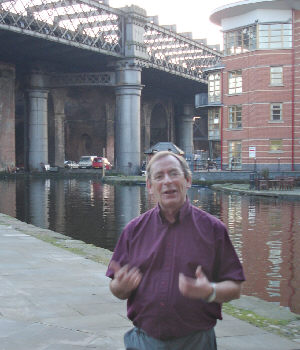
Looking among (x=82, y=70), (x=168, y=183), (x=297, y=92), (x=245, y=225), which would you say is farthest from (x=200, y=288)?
(x=82, y=70)

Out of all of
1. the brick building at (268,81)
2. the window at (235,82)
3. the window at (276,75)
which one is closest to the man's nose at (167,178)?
the brick building at (268,81)

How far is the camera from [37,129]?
2267 inches

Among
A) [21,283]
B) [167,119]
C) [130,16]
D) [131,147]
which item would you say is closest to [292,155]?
[131,147]

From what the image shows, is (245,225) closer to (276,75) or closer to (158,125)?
(276,75)

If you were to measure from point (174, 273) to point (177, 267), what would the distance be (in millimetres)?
37

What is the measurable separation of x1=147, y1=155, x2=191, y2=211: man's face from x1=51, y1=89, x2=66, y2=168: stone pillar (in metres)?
61.3

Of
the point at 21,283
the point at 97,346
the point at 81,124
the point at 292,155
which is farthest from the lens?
the point at 81,124

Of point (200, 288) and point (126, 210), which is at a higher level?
point (200, 288)

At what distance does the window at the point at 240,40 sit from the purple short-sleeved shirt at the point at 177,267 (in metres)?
41.2

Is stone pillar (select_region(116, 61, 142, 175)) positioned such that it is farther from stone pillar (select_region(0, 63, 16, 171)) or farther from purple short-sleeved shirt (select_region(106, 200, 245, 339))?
purple short-sleeved shirt (select_region(106, 200, 245, 339))

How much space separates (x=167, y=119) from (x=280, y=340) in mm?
82608

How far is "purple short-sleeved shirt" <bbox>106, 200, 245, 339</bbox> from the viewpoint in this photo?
10.3 ft

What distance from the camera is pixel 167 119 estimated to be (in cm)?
8719

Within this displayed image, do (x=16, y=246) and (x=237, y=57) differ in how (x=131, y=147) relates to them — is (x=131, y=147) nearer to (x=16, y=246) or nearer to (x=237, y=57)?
(x=237, y=57)
